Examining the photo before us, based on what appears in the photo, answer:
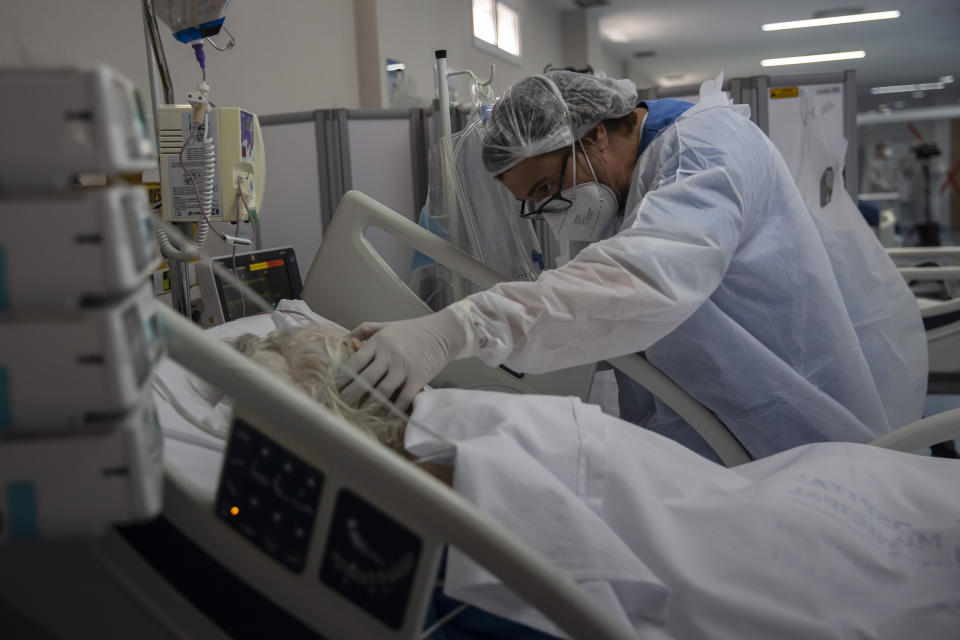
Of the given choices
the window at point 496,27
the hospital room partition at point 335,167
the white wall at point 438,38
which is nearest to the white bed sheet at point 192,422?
the hospital room partition at point 335,167

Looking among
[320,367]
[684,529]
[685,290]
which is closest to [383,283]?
[320,367]

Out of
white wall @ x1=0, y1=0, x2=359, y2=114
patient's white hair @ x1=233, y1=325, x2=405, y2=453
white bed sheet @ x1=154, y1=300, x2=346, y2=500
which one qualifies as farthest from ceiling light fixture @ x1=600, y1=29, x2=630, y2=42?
patient's white hair @ x1=233, y1=325, x2=405, y2=453

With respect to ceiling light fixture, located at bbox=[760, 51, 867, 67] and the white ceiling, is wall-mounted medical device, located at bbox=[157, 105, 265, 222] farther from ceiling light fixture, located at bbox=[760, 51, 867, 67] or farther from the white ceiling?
ceiling light fixture, located at bbox=[760, 51, 867, 67]

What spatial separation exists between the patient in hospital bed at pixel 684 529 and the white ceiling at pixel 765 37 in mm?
7053

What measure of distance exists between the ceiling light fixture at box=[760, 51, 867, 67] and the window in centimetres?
660

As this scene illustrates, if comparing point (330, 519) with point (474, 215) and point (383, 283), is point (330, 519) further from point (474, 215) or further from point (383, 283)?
point (474, 215)

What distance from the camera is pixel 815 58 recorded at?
35.8 feet

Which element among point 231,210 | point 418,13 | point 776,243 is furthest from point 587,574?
point 418,13

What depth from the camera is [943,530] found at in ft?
3.21

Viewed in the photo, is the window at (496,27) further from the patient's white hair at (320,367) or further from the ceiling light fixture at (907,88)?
the ceiling light fixture at (907,88)

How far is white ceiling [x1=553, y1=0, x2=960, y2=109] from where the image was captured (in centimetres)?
755

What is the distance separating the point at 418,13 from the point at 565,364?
3.99 m

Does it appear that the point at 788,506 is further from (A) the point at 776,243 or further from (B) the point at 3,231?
(B) the point at 3,231

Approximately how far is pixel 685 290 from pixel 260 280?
47.8 inches
